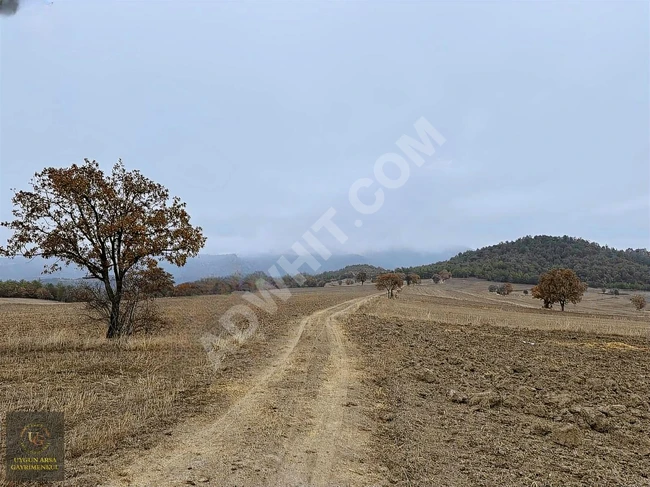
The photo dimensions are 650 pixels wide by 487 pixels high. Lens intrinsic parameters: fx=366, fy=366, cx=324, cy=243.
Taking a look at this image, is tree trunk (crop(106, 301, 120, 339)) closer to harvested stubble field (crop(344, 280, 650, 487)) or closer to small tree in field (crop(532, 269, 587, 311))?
harvested stubble field (crop(344, 280, 650, 487))

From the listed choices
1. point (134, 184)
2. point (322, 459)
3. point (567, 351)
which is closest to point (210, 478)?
point (322, 459)

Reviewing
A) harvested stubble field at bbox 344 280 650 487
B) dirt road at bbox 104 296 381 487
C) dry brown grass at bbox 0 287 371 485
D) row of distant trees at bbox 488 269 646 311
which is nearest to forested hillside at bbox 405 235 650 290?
row of distant trees at bbox 488 269 646 311

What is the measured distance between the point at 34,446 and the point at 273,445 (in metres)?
3.39

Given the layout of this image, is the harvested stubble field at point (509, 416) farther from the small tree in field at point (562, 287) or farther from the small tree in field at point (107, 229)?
the small tree in field at point (562, 287)

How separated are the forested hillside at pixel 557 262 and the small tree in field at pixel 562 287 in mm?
76921

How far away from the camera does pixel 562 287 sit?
5112 centimetres

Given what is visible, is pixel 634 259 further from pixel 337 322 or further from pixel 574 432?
pixel 574 432

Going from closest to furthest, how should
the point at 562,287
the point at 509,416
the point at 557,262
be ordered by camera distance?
the point at 509,416 < the point at 562,287 < the point at 557,262

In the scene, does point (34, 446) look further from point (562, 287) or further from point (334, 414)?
point (562, 287)

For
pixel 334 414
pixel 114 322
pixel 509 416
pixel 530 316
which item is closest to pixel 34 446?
pixel 334 414

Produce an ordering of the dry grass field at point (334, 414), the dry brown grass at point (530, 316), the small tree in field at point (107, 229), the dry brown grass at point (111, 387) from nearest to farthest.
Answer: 1. the dry grass field at point (334, 414)
2. the dry brown grass at point (111, 387)
3. the small tree in field at point (107, 229)
4. the dry brown grass at point (530, 316)

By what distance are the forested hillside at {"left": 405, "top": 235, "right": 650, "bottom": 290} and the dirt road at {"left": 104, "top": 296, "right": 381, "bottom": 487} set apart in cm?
13244

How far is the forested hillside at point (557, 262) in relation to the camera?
12388 centimetres

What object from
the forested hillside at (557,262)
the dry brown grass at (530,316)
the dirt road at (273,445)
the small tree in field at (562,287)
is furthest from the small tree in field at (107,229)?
the forested hillside at (557,262)
